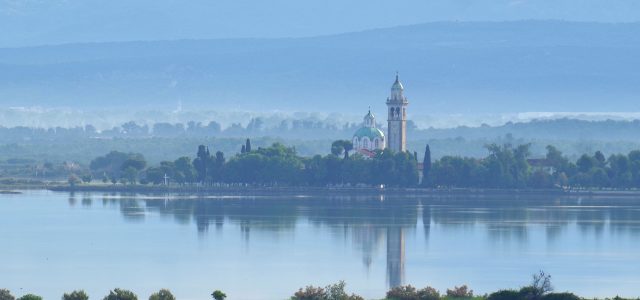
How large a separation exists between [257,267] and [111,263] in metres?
4.87

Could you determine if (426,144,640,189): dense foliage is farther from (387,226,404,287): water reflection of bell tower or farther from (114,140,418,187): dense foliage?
(387,226,404,287): water reflection of bell tower

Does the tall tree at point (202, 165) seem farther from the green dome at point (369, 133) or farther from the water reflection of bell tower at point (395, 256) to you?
the water reflection of bell tower at point (395, 256)

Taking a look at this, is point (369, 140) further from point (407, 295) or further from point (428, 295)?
point (428, 295)

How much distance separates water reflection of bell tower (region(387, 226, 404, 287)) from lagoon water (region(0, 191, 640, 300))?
0.06 metres

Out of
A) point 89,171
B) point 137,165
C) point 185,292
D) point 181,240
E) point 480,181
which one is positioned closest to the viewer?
point 185,292

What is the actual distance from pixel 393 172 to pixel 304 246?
184 feet

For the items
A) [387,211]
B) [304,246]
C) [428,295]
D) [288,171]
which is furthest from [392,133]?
[428,295]

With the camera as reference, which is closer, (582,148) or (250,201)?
(250,201)

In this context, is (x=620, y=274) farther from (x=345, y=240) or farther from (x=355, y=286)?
(x=345, y=240)

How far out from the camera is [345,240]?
8094 cm

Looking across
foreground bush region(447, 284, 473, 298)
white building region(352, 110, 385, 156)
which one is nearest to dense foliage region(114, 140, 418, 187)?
white building region(352, 110, 385, 156)

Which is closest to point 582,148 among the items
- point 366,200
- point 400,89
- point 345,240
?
point 400,89

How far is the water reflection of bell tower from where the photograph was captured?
2493 inches

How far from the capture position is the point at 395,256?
7288 centimetres
